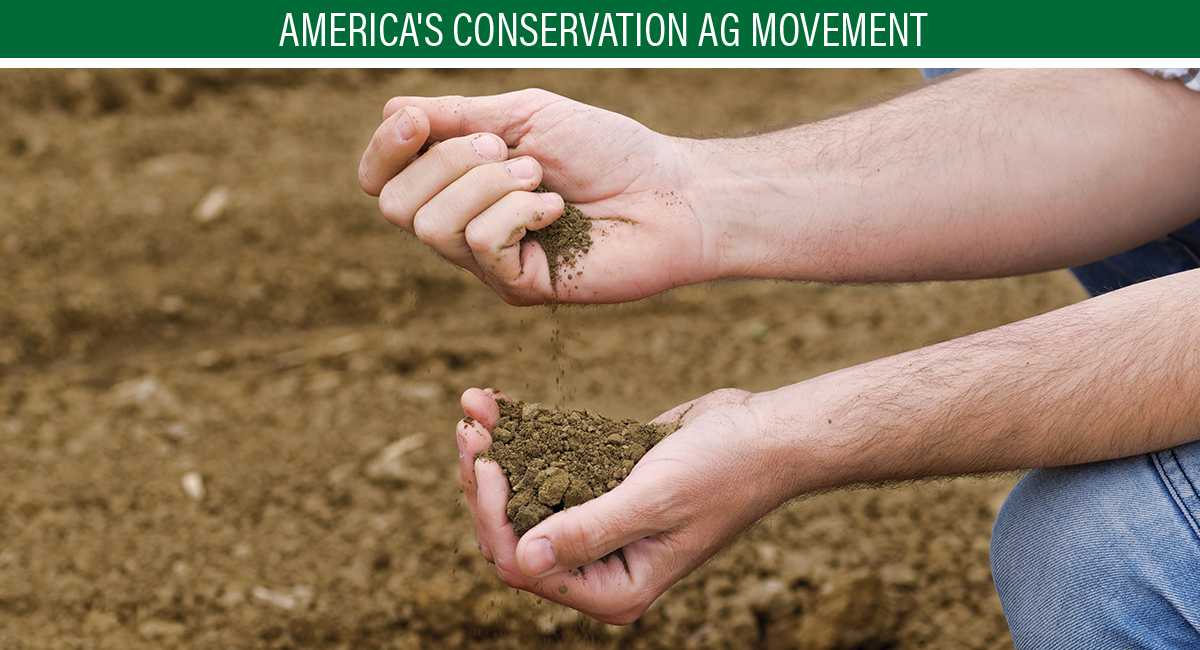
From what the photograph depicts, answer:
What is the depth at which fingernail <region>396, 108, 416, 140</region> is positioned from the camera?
4.18 feet

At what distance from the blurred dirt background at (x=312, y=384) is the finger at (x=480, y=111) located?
844 millimetres

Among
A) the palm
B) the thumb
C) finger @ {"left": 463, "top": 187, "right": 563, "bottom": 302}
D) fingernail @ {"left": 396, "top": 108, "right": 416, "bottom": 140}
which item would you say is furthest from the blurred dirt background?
fingernail @ {"left": 396, "top": 108, "right": 416, "bottom": 140}

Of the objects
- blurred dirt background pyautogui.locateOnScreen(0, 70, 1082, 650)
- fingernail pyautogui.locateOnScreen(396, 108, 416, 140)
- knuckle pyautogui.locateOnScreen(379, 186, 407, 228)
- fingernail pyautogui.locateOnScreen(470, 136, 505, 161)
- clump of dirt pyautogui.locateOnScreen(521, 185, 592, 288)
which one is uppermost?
fingernail pyautogui.locateOnScreen(396, 108, 416, 140)

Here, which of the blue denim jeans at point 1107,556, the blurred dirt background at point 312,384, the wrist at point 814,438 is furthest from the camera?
the blurred dirt background at point 312,384

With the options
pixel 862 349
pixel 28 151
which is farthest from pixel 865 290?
pixel 28 151

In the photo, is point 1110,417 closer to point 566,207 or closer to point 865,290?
point 566,207

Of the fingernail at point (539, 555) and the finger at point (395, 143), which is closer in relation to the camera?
the fingernail at point (539, 555)

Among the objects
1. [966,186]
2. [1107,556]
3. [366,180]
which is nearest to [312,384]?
[366,180]

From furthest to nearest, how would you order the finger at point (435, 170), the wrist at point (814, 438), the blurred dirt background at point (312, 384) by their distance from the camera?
the blurred dirt background at point (312, 384), the finger at point (435, 170), the wrist at point (814, 438)

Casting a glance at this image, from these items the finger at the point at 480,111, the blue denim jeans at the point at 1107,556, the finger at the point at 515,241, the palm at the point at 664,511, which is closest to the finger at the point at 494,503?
the palm at the point at 664,511

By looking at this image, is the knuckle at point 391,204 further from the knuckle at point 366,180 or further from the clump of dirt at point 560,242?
the clump of dirt at point 560,242

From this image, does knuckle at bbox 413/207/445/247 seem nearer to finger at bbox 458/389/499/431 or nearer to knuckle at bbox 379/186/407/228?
knuckle at bbox 379/186/407/228

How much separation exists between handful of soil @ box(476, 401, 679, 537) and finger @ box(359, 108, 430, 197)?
39 centimetres

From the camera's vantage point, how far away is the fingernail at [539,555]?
1.12 m
